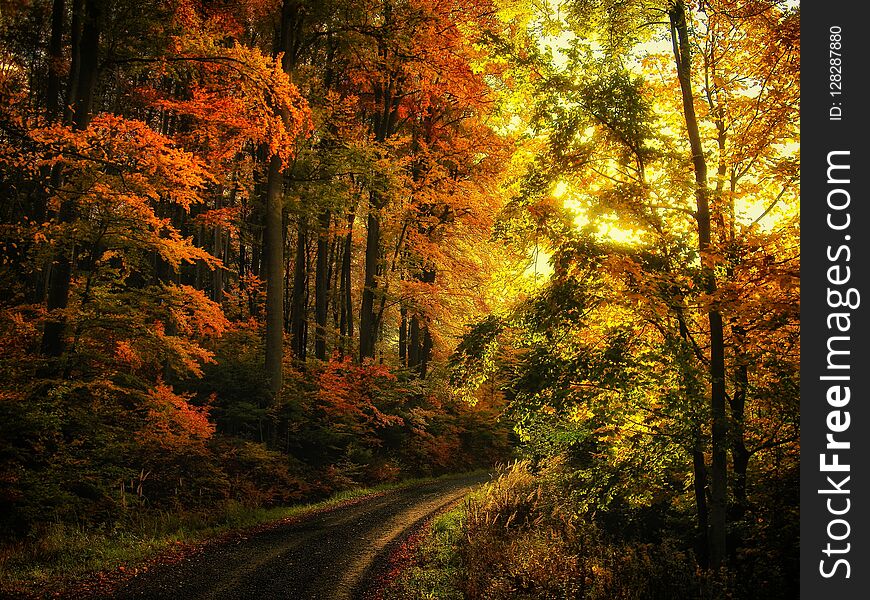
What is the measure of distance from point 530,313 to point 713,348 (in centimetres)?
247

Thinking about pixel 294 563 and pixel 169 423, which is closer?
pixel 294 563

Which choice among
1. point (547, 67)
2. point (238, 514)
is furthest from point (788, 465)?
point (238, 514)

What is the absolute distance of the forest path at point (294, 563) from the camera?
7.23 metres

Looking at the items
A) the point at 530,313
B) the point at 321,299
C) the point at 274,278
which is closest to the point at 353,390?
the point at 274,278

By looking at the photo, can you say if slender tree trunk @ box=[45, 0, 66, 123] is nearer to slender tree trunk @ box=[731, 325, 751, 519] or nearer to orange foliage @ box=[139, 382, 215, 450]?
orange foliage @ box=[139, 382, 215, 450]

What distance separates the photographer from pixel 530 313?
802cm

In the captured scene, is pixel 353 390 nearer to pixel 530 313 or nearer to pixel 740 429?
pixel 530 313

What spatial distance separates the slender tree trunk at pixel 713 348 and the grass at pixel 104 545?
8.18 m

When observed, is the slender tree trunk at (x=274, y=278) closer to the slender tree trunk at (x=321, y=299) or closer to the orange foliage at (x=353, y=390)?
the orange foliage at (x=353, y=390)

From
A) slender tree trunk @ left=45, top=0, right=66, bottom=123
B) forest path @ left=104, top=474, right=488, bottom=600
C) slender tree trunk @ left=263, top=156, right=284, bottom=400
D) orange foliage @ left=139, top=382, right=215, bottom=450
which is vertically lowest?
forest path @ left=104, top=474, right=488, bottom=600

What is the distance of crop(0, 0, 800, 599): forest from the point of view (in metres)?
7.08

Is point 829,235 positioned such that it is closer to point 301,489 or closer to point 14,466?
point 14,466

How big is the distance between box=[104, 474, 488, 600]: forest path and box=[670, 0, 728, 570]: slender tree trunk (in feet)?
16.0

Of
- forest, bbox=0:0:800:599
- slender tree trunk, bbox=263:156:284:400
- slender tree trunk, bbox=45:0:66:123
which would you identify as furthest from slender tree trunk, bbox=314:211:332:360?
slender tree trunk, bbox=45:0:66:123
